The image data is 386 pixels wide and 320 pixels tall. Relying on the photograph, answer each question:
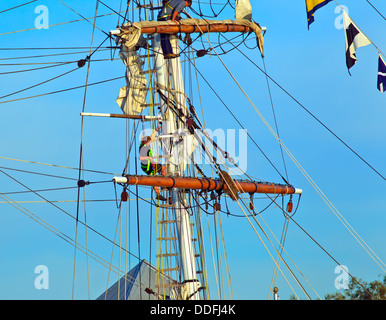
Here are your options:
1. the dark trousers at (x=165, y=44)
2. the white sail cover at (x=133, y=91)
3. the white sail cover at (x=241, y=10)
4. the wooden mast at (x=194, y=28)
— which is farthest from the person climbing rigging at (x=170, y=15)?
the white sail cover at (x=241, y=10)

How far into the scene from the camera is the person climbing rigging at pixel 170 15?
3522 cm

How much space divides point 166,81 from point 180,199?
4.78 m

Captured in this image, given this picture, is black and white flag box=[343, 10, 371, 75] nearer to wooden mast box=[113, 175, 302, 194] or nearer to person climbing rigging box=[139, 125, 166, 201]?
wooden mast box=[113, 175, 302, 194]

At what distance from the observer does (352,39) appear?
26.4m

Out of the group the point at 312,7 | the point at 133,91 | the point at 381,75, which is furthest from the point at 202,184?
the point at 381,75

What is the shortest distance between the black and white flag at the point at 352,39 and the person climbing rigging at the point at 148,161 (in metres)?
10.1

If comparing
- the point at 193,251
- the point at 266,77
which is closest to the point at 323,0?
the point at 266,77

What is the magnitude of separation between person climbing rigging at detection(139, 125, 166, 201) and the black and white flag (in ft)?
33.1

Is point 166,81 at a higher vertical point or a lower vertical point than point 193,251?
higher

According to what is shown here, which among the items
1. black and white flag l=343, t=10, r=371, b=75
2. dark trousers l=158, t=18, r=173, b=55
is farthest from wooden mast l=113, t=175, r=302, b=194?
black and white flag l=343, t=10, r=371, b=75
